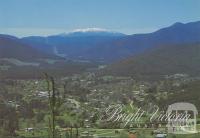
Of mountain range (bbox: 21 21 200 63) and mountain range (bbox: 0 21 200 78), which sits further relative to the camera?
mountain range (bbox: 21 21 200 63)

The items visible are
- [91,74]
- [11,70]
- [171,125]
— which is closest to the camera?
[171,125]

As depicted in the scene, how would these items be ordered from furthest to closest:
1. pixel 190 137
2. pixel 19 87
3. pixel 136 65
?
1. pixel 136 65
2. pixel 19 87
3. pixel 190 137

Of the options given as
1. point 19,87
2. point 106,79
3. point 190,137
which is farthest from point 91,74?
point 190,137

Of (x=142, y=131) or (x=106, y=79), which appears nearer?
(x=142, y=131)

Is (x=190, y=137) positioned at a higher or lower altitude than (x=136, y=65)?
lower

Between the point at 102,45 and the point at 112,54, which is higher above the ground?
the point at 102,45

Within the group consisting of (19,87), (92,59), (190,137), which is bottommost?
(190,137)

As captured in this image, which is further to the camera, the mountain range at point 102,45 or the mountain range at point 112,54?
the mountain range at point 102,45

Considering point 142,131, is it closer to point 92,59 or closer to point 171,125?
point 171,125

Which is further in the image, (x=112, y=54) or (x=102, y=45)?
(x=102, y=45)
